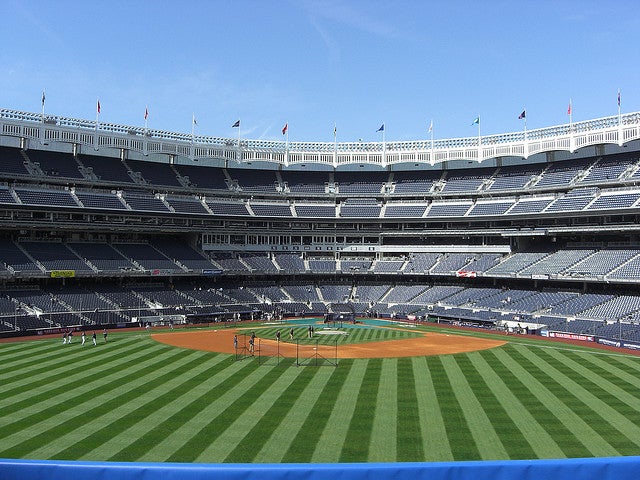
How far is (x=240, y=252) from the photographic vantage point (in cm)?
9162

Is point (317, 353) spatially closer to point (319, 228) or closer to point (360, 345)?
point (360, 345)

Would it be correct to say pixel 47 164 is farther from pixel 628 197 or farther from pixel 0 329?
pixel 628 197

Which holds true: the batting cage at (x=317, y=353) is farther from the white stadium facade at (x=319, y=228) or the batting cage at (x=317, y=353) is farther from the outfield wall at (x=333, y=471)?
the outfield wall at (x=333, y=471)

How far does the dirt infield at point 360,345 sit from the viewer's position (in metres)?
46.2

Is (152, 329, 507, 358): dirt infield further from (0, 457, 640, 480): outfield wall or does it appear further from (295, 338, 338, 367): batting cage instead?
(0, 457, 640, 480): outfield wall

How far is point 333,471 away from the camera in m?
7.39

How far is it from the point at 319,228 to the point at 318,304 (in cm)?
1562

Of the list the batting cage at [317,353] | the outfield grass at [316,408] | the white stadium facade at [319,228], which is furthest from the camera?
the white stadium facade at [319,228]

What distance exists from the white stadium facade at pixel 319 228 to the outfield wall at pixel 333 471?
5204 cm

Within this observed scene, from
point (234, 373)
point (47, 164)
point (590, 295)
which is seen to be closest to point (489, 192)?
point (590, 295)

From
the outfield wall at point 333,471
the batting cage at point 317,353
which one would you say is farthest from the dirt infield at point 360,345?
the outfield wall at point 333,471

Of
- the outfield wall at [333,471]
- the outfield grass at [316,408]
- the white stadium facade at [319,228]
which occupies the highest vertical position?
the white stadium facade at [319,228]

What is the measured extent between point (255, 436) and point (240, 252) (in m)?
69.0

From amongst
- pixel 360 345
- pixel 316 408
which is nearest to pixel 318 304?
pixel 360 345
